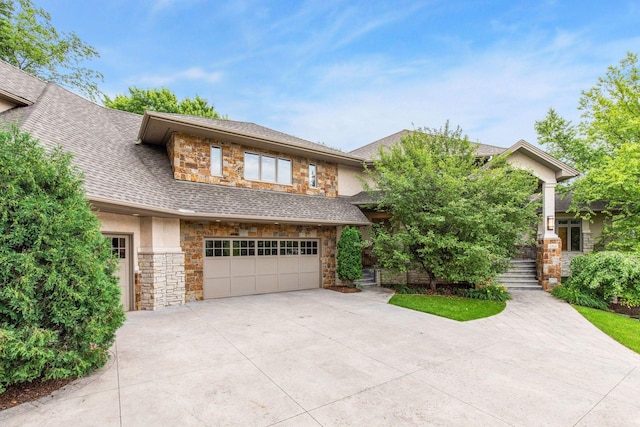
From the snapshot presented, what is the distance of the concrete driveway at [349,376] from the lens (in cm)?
335

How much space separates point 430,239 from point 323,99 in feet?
50.3

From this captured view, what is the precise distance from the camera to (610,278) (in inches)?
352

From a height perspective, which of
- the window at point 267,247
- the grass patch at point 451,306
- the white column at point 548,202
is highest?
the white column at point 548,202

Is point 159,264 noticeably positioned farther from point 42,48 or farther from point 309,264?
point 42,48

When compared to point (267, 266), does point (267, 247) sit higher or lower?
higher

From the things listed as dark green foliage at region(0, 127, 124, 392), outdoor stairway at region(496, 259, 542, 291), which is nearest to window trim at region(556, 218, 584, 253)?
outdoor stairway at region(496, 259, 542, 291)

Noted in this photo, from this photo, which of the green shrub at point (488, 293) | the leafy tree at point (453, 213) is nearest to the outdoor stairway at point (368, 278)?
the leafy tree at point (453, 213)

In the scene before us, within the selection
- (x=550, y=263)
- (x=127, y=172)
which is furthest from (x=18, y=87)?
(x=550, y=263)

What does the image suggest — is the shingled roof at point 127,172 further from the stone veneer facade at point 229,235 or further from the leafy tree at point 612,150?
the leafy tree at point 612,150

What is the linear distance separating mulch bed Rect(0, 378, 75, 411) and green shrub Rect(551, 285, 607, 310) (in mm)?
12745

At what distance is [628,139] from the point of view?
12773 millimetres

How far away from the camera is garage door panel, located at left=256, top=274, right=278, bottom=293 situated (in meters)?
10.8

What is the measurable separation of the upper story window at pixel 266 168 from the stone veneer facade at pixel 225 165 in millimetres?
149

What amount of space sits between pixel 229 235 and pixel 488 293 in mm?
8907
